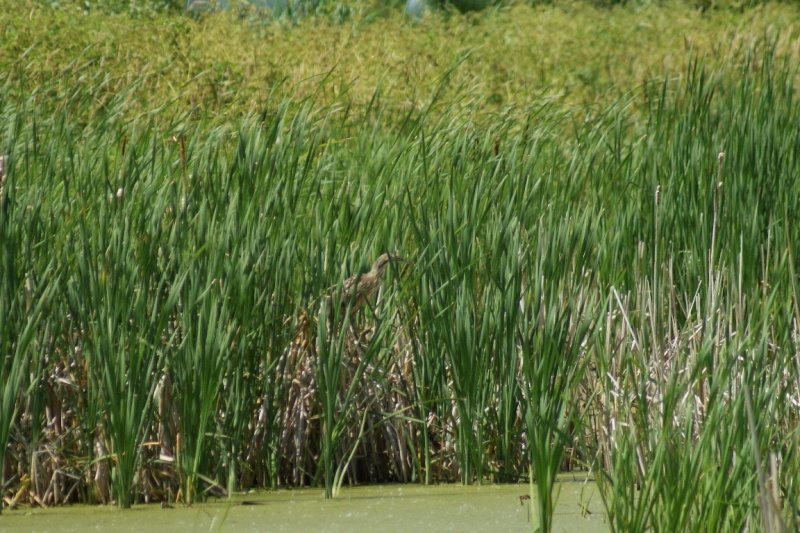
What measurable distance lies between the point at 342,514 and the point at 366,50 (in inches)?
242

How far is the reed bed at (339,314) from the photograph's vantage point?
2869 mm

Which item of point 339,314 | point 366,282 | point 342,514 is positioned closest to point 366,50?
point 366,282

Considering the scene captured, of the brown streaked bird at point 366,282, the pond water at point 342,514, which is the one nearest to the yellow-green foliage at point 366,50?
the brown streaked bird at point 366,282

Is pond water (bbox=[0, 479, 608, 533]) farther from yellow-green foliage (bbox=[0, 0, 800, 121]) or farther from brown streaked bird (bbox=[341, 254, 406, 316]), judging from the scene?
yellow-green foliage (bbox=[0, 0, 800, 121])

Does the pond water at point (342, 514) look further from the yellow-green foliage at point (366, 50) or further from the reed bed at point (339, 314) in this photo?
the yellow-green foliage at point (366, 50)

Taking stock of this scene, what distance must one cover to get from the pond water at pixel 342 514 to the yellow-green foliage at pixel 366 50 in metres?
3.76

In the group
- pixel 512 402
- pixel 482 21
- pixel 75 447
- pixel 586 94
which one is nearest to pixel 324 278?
pixel 512 402

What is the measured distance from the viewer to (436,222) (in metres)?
3.29

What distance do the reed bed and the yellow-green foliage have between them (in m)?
3.11

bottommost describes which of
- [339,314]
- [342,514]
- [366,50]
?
[342,514]

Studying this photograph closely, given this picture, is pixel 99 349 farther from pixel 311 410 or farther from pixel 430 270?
pixel 430 270

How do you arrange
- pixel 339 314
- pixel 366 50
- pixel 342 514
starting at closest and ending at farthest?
pixel 342 514
pixel 339 314
pixel 366 50

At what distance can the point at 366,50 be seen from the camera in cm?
854

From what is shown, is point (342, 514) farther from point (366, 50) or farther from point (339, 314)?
point (366, 50)
